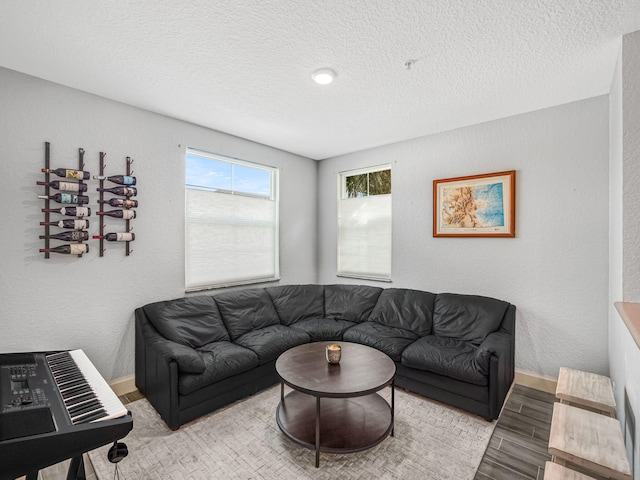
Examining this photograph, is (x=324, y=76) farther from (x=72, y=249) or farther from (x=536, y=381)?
(x=536, y=381)

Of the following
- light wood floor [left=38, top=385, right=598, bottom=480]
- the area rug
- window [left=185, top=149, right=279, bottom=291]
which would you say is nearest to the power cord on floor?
the area rug

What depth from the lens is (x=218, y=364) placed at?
2561 mm

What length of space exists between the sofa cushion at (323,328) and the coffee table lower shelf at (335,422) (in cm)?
82

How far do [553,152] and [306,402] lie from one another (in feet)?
10.7

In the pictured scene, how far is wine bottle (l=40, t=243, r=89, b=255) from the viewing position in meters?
2.46

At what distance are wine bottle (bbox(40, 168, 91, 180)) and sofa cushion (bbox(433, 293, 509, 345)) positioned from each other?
3641 mm

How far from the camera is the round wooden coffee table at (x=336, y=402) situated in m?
2.02

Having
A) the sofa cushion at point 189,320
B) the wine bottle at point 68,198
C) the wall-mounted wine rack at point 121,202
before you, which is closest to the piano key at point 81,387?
the sofa cushion at point 189,320

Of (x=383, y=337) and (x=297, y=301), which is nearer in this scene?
(x=383, y=337)

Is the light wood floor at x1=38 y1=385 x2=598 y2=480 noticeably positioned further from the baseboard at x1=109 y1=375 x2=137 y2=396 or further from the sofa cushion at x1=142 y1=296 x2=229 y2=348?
the sofa cushion at x1=142 y1=296 x2=229 y2=348

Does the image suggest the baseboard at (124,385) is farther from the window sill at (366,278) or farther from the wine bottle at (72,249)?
the window sill at (366,278)

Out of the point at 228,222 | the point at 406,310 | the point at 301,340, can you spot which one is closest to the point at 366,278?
the point at 406,310

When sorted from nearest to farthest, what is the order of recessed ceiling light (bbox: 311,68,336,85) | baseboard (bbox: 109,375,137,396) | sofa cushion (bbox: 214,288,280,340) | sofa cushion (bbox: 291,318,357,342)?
recessed ceiling light (bbox: 311,68,336,85), baseboard (bbox: 109,375,137,396), sofa cushion (bbox: 214,288,280,340), sofa cushion (bbox: 291,318,357,342)

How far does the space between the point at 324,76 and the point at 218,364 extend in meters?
2.46
